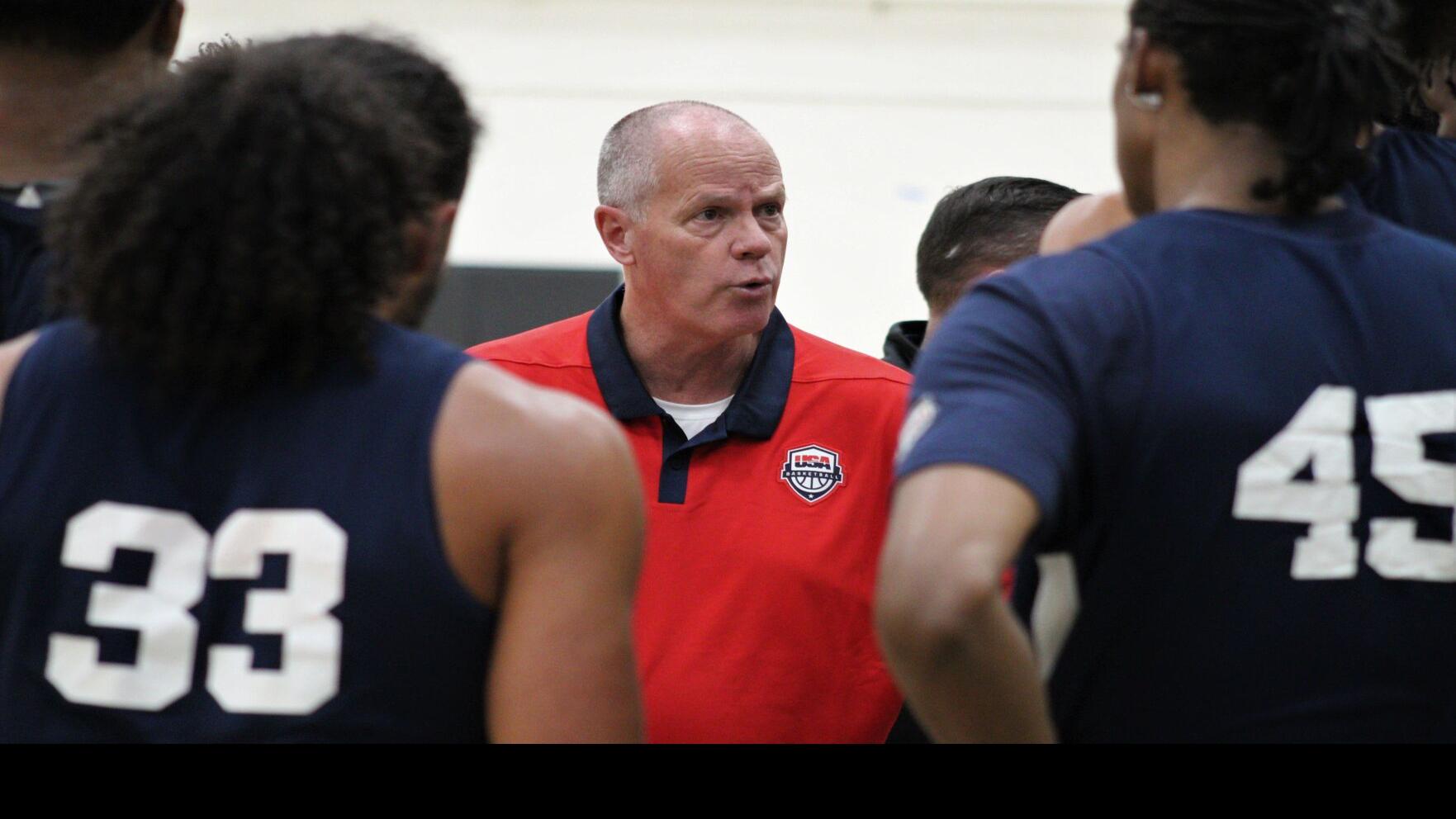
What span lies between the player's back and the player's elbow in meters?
0.12

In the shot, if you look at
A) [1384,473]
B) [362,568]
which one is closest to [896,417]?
[1384,473]

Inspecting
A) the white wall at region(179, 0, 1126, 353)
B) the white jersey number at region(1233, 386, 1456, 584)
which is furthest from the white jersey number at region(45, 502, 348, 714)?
the white wall at region(179, 0, 1126, 353)

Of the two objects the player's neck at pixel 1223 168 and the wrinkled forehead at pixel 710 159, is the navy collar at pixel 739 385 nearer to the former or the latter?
the wrinkled forehead at pixel 710 159

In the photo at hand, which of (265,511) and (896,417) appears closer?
→ (265,511)

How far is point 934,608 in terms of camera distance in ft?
3.68

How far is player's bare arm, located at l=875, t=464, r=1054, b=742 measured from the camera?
1115mm

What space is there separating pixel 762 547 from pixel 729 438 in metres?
0.21

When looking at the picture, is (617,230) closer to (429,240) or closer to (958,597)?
(429,240)

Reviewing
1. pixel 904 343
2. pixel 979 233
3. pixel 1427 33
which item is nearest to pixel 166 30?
pixel 1427 33

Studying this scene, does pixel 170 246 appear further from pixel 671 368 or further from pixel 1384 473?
pixel 671 368

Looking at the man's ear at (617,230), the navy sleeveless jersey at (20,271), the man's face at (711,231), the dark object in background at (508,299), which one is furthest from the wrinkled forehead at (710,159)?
the dark object in background at (508,299)

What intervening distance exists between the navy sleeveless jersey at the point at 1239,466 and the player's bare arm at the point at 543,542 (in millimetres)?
256

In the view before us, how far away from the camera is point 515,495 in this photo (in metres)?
1.16

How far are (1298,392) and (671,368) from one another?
4.51ft
